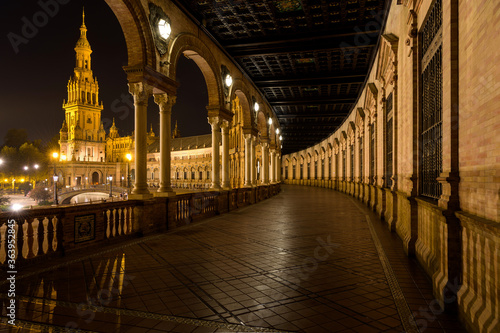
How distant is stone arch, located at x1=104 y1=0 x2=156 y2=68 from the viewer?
854 cm

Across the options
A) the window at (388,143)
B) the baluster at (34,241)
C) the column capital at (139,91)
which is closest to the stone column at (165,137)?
the column capital at (139,91)

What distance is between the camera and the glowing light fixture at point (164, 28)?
31.8 feet

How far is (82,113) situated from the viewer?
99.7 metres

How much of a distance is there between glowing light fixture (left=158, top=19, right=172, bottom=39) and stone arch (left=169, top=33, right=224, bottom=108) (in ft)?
1.63

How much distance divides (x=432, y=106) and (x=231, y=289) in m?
4.94

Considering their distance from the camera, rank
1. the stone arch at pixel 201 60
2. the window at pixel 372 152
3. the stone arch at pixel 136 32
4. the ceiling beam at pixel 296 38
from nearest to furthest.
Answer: the stone arch at pixel 136 32
the stone arch at pixel 201 60
the ceiling beam at pixel 296 38
the window at pixel 372 152

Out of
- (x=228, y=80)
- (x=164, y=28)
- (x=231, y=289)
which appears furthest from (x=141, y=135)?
(x=228, y=80)

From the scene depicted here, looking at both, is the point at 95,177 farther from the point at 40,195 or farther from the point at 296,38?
the point at 296,38

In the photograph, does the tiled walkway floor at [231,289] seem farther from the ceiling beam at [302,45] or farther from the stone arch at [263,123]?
the stone arch at [263,123]

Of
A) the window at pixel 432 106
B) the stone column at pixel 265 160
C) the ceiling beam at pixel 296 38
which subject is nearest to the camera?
the window at pixel 432 106

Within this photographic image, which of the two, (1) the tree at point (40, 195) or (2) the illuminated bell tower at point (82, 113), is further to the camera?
(2) the illuminated bell tower at point (82, 113)

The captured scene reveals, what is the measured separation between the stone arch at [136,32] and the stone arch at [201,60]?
1.24m

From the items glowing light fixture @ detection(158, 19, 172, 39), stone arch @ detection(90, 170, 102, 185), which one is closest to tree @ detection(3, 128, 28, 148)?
stone arch @ detection(90, 170, 102, 185)

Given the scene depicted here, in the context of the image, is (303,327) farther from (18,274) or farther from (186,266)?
(18,274)
